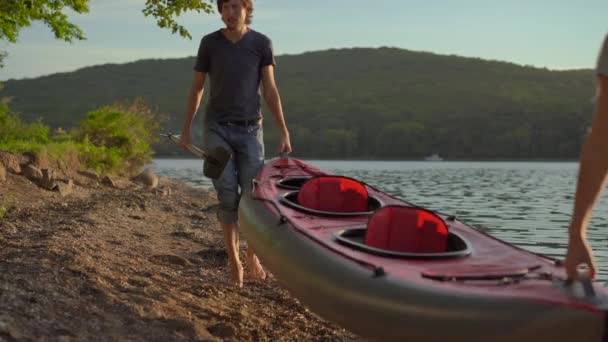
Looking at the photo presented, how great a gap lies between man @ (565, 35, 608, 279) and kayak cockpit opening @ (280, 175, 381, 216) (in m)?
2.82

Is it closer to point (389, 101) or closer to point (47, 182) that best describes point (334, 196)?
point (47, 182)

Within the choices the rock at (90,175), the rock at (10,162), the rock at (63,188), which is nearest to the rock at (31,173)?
the rock at (10,162)

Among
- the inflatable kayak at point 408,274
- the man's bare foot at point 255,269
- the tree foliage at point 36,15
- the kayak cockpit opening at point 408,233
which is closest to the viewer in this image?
the inflatable kayak at point 408,274

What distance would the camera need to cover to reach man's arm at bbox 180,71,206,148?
6.12 metres

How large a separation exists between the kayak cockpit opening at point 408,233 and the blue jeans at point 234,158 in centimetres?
175

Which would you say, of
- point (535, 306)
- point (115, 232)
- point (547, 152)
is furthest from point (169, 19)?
point (547, 152)

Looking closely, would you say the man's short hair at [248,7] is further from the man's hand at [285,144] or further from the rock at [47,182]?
the rock at [47,182]

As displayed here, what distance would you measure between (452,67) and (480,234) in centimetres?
11332

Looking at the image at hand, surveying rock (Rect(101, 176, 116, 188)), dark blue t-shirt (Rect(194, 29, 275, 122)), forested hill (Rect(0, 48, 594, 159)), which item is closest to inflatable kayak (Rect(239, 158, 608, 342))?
dark blue t-shirt (Rect(194, 29, 275, 122))

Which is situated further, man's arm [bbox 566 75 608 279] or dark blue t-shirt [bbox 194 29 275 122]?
dark blue t-shirt [bbox 194 29 275 122]

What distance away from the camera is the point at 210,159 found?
605cm

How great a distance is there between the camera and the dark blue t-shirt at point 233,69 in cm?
→ 595

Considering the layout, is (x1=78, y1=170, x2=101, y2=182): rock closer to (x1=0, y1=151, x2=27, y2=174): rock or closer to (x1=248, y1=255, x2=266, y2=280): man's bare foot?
(x1=0, y1=151, x2=27, y2=174): rock

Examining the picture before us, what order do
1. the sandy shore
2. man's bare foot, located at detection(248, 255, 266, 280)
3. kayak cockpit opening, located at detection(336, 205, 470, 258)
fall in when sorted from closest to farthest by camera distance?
the sandy shore → kayak cockpit opening, located at detection(336, 205, 470, 258) → man's bare foot, located at detection(248, 255, 266, 280)
